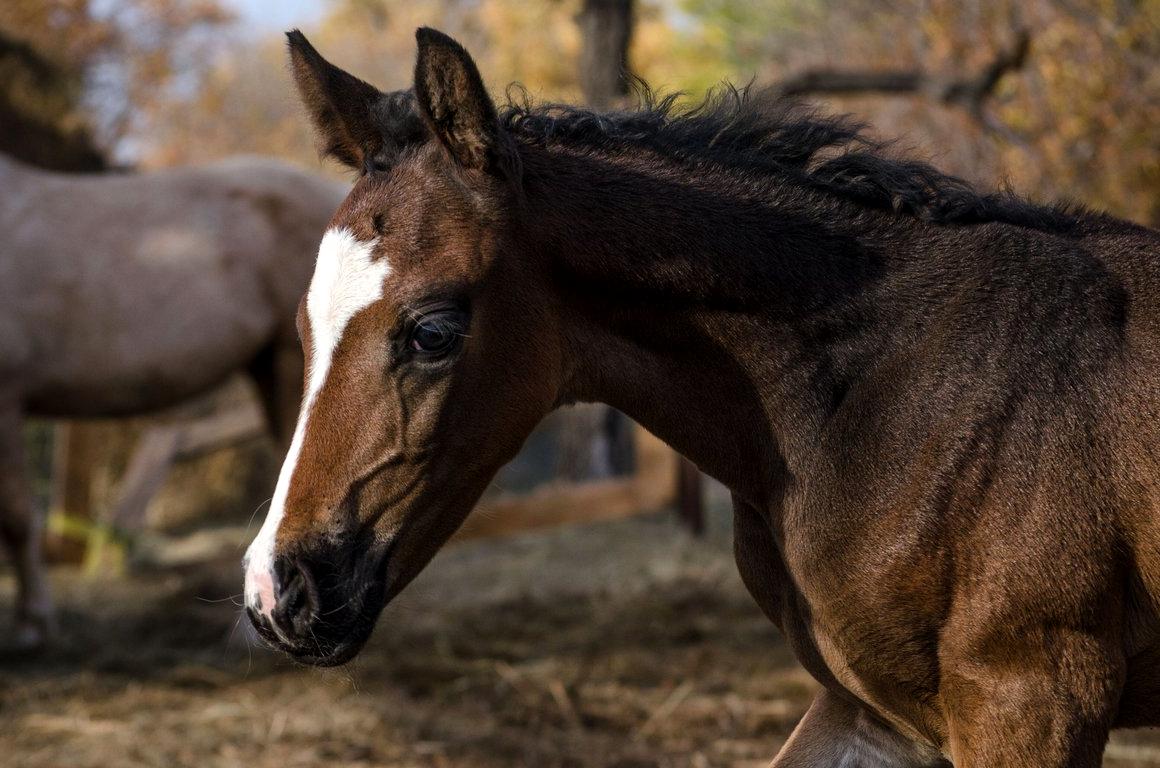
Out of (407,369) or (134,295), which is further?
(134,295)

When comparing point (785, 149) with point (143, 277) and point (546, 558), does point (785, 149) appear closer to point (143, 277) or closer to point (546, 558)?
point (143, 277)

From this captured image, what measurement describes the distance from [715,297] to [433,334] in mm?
617

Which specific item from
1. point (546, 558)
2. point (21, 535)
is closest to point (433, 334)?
point (21, 535)

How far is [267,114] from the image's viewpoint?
75.6 ft

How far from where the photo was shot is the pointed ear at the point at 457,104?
229 cm

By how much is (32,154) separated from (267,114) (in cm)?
1468

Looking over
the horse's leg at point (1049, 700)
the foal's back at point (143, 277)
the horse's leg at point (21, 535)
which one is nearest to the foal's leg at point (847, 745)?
the horse's leg at point (1049, 700)

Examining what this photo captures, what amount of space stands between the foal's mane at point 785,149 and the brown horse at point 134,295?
3842mm

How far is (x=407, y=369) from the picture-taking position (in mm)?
2348

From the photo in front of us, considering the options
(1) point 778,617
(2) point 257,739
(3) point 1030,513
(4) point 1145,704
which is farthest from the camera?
(2) point 257,739

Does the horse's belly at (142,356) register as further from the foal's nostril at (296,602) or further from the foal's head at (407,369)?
the foal's nostril at (296,602)

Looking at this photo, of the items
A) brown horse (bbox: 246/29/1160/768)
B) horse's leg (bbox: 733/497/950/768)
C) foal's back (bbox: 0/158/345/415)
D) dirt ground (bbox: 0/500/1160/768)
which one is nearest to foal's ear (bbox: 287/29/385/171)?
brown horse (bbox: 246/29/1160/768)

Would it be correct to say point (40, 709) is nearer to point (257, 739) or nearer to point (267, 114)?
point (257, 739)

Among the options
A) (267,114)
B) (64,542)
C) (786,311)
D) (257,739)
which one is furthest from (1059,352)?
(267,114)
